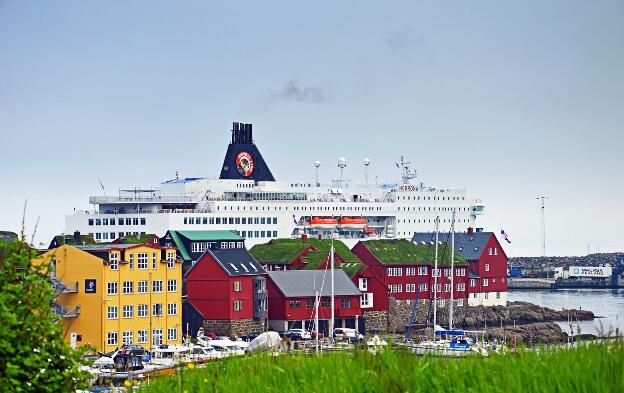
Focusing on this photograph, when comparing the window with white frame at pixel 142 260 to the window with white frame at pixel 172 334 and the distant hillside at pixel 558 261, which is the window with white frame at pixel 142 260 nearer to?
the window with white frame at pixel 172 334

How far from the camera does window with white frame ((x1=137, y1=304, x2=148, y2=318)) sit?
44.3 metres

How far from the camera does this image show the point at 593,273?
354 ft

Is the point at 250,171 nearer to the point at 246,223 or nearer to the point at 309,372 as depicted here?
the point at 246,223

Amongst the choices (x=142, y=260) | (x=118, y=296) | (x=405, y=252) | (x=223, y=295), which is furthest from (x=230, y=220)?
(x=118, y=296)

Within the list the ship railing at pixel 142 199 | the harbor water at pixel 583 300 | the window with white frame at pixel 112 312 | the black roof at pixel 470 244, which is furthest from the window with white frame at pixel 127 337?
the ship railing at pixel 142 199

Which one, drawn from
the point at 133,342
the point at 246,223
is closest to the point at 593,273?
the point at 246,223

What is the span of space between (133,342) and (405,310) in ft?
62.5

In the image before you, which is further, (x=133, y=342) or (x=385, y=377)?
(x=133, y=342)

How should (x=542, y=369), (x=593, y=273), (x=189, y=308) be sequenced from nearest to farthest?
(x=542, y=369)
(x=189, y=308)
(x=593, y=273)

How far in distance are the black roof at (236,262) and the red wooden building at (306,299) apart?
35.5 inches

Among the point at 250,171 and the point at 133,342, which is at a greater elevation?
the point at 250,171

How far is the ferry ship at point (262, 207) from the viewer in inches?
2884

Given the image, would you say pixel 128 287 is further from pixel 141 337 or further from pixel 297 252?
pixel 297 252

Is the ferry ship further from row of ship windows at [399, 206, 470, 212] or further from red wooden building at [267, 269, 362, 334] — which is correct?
red wooden building at [267, 269, 362, 334]
